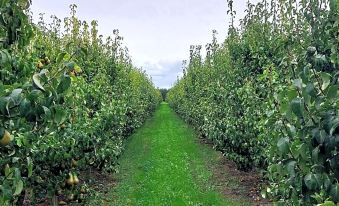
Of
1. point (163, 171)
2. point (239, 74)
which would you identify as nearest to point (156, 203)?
point (163, 171)

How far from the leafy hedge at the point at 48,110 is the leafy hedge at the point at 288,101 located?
136 cm

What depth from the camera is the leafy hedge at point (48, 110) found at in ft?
6.66

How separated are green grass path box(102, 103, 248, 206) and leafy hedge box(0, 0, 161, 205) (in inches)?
44.4

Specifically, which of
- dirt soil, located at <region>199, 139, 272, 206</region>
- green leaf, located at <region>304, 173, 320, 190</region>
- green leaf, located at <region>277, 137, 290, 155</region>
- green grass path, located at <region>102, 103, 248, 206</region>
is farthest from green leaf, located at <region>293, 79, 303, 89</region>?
green grass path, located at <region>102, 103, 248, 206</region>

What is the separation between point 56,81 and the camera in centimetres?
209

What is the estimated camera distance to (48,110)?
1.93m

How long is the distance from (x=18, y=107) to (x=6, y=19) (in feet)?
4.24

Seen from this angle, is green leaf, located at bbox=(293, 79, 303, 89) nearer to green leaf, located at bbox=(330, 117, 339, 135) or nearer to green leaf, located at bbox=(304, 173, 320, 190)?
green leaf, located at bbox=(330, 117, 339, 135)

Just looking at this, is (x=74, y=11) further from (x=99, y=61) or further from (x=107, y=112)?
(x=107, y=112)

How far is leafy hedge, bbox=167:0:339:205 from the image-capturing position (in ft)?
8.02

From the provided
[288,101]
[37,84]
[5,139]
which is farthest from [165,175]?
[37,84]

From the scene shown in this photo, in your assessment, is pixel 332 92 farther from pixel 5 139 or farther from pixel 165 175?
pixel 165 175

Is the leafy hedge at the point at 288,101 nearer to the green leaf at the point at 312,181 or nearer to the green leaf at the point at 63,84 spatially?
the green leaf at the point at 312,181

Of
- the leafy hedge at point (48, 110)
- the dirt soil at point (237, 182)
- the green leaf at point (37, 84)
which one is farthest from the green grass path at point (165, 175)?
the green leaf at point (37, 84)
